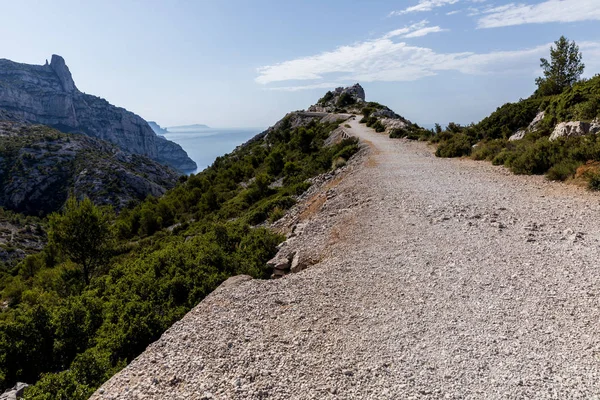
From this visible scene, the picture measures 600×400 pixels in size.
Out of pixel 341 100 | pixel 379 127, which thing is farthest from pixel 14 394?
pixel 341 100

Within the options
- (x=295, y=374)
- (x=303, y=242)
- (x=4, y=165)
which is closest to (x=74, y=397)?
(x=295, y=374)

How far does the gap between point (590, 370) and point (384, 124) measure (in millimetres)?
43341

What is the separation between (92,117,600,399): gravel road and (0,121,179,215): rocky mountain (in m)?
82.6

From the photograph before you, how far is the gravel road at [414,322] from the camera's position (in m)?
5.21

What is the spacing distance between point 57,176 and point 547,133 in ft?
364

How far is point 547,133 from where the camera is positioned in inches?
906

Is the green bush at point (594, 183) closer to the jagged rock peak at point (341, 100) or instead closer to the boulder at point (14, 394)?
the boulder at point (14, 394)

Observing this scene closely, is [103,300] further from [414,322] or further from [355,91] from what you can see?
[355,91]

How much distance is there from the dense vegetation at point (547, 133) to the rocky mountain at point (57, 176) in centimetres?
7720

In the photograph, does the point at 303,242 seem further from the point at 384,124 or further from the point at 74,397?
the point at 384,124

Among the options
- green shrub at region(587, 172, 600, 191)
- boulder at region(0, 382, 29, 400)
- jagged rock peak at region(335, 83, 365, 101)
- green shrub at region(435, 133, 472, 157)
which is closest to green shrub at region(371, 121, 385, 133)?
green shrub at region(435, 133, 472, 157)

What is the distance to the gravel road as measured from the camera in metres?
5.21

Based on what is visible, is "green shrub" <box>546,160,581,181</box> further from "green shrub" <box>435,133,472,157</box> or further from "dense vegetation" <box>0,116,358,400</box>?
"dense vegetation" <box>0,116,358,400</box>

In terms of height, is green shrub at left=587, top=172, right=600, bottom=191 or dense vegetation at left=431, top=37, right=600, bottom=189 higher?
dense vegetation at left=431, top=37, right=600, bottom=189
